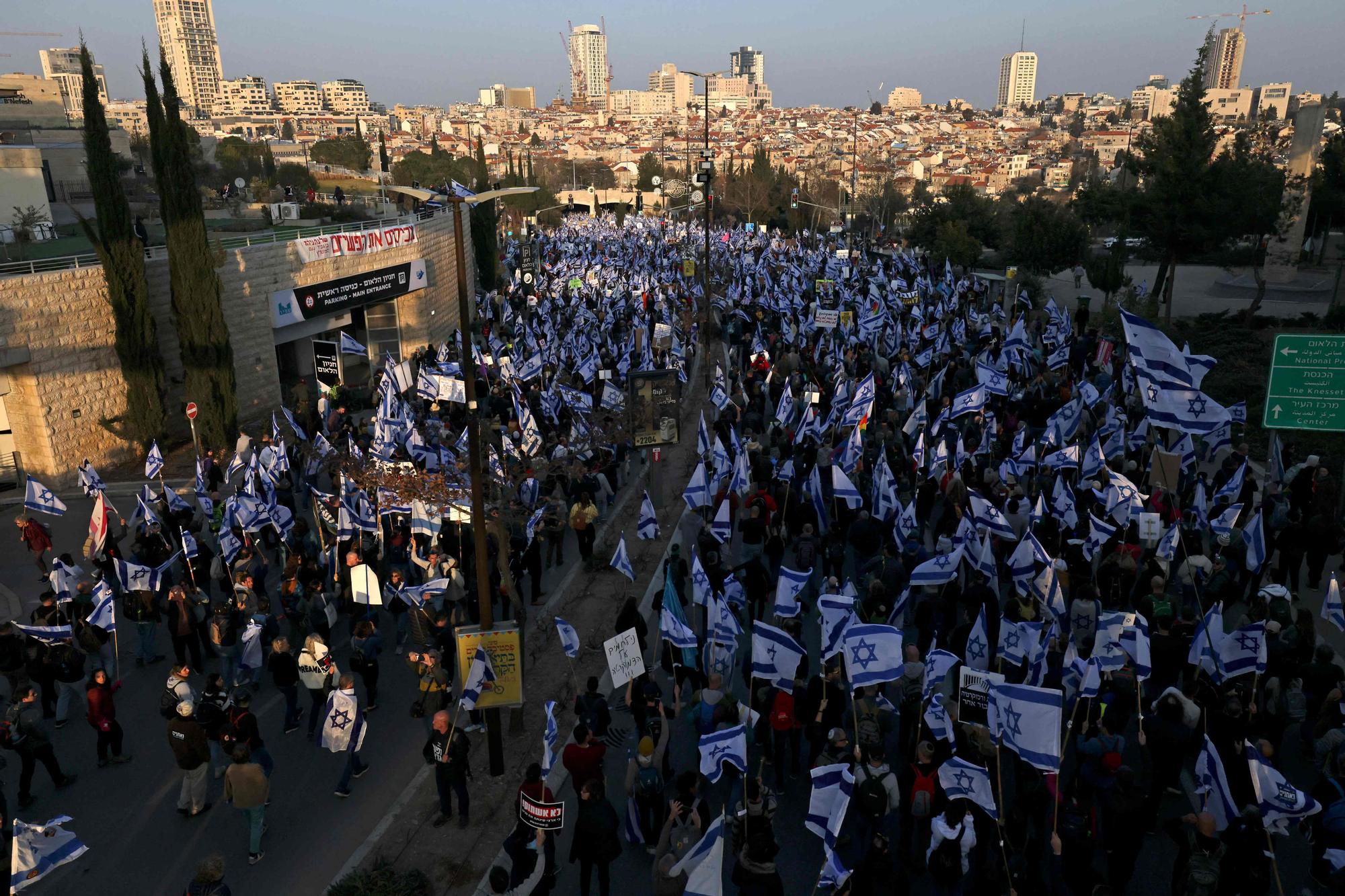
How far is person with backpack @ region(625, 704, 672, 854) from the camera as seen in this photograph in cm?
770

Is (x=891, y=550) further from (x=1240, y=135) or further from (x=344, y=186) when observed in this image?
(x=344, y=186)

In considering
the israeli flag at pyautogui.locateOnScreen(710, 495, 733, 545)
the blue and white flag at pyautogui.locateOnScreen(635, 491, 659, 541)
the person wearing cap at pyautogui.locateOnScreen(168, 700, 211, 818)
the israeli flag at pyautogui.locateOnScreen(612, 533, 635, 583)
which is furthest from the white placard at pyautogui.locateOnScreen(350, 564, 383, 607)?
the israeli flag at pyautogui.locateOnScreen(710, 495, 733, 545)

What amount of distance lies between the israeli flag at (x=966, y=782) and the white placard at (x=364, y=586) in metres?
6.85

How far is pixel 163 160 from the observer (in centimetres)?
2062

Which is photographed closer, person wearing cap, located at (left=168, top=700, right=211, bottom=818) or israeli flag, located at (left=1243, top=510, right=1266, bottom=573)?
Result: person wearing cap, located at (left=168, top=700, right=211, bottom=818)

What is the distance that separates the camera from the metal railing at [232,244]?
63.5 feet

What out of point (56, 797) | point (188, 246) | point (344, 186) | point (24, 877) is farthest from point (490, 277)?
point (24, 877)

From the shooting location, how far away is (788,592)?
9609 millimetres

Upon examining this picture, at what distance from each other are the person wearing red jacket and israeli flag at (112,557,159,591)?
1.75 meters

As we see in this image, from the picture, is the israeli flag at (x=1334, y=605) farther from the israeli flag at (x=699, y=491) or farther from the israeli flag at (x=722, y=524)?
the israeli flag at (x=699, y=491)

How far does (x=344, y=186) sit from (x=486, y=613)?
5348cm

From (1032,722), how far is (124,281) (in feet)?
66.8

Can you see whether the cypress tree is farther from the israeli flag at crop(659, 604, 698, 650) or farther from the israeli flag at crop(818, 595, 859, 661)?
the israeli flag at crop(818, 595, 859, 661)

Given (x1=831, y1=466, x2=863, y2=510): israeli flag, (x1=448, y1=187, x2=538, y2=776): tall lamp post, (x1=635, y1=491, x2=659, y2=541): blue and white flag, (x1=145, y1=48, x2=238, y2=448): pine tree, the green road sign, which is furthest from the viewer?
(x1=145, y1=48, x2=238, y2=448): pine tree
